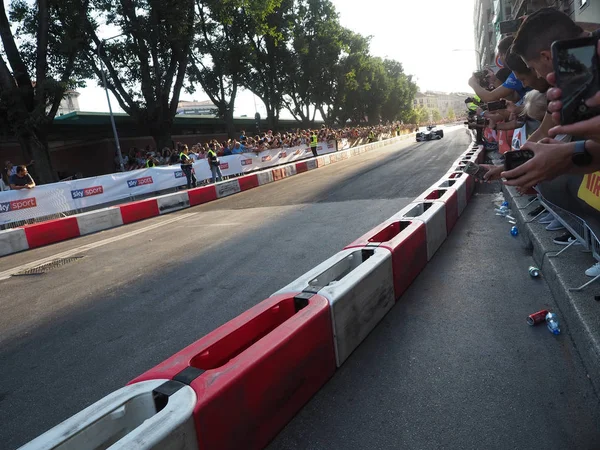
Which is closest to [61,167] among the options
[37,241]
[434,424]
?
[37,241]

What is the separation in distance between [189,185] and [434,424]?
1436cm

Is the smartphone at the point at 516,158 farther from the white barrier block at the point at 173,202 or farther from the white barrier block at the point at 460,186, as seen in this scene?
the white barrier block at the point at 173,202

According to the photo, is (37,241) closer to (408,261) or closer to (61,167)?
(408,261)

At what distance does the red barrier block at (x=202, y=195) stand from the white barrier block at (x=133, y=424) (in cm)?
1137

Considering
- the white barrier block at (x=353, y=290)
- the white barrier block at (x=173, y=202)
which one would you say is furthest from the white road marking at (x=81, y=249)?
the white barrier block at (x=353, y=290)

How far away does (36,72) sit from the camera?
16.1m

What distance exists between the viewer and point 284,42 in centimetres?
3706

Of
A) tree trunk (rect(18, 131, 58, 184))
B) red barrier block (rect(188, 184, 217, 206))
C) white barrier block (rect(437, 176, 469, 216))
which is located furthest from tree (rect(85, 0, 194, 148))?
white barrier block (rect(437, 176, 469, 216))

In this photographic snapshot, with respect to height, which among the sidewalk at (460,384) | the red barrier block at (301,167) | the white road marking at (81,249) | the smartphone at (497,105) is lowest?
the sidewalk at (460,384)

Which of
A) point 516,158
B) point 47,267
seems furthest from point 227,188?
point 516,158

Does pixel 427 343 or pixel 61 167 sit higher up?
pixel 61 167

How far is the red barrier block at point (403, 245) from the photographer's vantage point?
13.4 feet

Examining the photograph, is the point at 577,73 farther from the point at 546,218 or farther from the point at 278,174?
the point at 278,174

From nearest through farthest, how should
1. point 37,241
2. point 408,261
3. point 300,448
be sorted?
point 300,448 < point 408,261 < point 37,241
